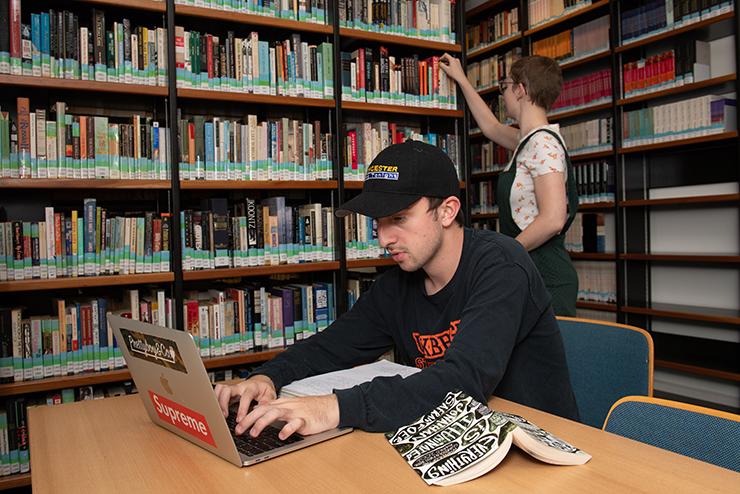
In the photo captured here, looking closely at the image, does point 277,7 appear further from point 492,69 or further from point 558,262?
point 492,69

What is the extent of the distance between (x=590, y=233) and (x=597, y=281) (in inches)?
12.6

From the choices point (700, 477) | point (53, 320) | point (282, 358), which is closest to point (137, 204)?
point (53, 320)

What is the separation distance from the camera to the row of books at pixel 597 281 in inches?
153

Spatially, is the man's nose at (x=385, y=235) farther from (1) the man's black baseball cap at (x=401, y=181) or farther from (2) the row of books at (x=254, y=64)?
(2) the row of books at (x=254, y=64)

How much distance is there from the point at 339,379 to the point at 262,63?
5.84ft

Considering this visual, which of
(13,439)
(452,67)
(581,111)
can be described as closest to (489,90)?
(581,111)

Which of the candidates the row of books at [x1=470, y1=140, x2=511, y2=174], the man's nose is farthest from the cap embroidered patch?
the row of books at [x1=470, y1=140, x2=511, y2=174]

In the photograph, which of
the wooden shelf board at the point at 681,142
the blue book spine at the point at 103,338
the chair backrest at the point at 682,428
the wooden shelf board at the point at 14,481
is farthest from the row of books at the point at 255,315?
the wooden shelf board at the point at 681,142

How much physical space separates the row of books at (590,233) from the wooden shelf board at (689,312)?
1.55 feet

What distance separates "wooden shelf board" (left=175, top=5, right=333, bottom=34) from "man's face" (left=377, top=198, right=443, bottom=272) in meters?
1.58

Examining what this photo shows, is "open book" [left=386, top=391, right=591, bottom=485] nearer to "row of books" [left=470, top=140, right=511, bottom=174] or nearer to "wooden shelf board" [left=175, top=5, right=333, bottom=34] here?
"wooden shelf board" [left=175, top=5, right=333, bottom=34]

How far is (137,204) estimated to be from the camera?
2.56 metres

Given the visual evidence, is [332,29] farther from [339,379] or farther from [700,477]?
[700,477]

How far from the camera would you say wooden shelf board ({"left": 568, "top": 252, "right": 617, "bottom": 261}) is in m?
3.83
